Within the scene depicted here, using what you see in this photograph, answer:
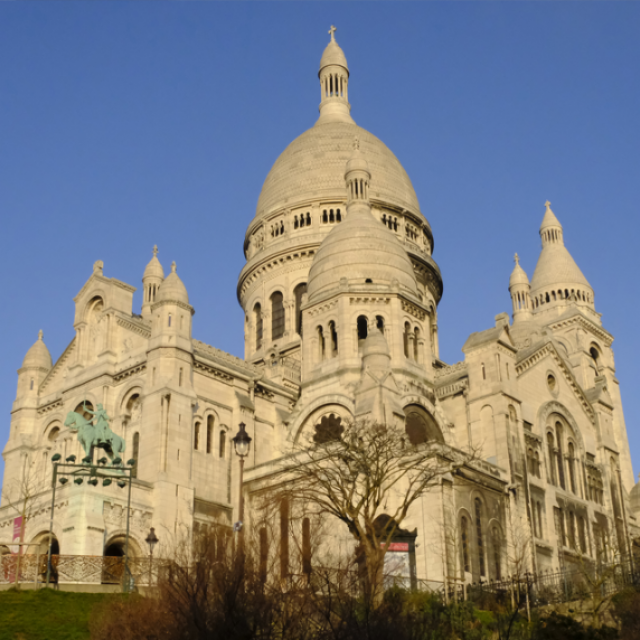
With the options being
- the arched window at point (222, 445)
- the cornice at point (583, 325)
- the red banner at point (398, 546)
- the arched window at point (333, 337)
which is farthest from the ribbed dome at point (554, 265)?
the red banner at point (398, 546)

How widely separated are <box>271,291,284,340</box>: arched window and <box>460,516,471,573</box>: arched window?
2930cm

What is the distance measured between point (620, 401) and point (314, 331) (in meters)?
35.8

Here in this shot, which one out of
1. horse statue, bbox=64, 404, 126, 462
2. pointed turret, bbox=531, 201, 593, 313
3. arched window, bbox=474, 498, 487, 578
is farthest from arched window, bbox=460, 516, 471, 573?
pointed turret, bbox=531, 201, 593, 313

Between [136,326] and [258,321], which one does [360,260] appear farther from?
[258,321]

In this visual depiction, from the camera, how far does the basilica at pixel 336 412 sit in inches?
2088

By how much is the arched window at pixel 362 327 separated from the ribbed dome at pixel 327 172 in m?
20.1

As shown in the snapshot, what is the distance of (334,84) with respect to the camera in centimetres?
9806

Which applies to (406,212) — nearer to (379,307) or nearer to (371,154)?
(371,154)


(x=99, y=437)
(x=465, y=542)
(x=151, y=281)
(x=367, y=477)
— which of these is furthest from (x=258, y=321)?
(x=367, y=477)

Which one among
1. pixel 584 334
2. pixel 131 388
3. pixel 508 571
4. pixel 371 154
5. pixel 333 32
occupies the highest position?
pixel 333 32

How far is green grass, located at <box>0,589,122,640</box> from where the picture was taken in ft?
119

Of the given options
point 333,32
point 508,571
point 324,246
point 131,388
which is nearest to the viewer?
point 508,571

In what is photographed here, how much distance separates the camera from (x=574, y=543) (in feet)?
200

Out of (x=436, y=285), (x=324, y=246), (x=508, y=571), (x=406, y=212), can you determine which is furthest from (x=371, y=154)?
(x=508, y=571)
